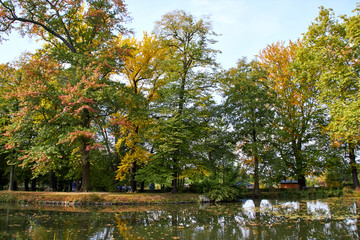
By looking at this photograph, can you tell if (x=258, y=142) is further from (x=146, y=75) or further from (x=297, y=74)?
(x=146, y=75)

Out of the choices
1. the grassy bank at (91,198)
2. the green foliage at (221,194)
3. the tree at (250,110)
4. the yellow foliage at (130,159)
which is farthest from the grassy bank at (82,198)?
the tree at (250,110)

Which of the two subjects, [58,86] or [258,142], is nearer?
[58,86]

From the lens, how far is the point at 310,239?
5.86 metres

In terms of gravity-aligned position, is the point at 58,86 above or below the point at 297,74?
below

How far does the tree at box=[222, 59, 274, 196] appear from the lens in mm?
21609

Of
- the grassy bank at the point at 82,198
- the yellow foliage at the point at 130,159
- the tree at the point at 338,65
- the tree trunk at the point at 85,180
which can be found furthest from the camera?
the yellow foliage at the point at 130,159

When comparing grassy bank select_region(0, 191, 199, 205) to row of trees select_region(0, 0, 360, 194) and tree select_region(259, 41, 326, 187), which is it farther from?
tree select_region(259, 41, 326, 187)

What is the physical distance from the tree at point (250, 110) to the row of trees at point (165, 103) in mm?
99

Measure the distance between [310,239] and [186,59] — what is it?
17.4 m

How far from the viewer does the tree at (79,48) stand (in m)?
15.1

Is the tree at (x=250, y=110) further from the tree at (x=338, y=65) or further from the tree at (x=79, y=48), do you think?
the tree at (x=79, y=48)

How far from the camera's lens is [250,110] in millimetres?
22281

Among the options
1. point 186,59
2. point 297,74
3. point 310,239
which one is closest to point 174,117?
point 186,59

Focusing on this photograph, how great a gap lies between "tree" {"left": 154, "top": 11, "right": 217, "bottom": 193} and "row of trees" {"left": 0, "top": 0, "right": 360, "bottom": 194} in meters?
0.09
